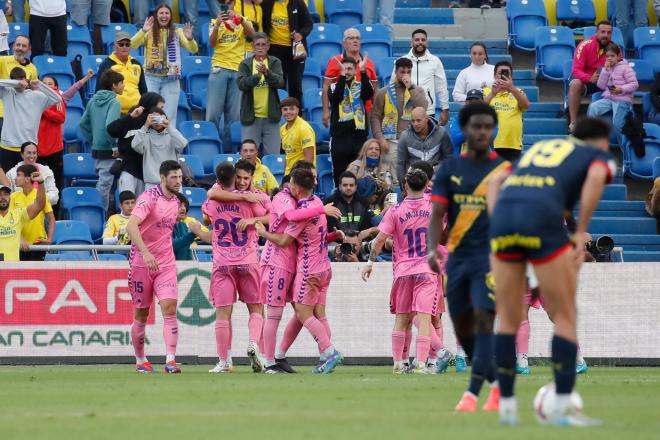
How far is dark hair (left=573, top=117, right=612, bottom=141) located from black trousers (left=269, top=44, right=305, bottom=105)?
13889 millimetres

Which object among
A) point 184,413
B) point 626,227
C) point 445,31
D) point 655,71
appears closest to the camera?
point 184,413

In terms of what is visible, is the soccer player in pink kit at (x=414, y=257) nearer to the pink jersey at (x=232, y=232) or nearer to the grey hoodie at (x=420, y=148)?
the pink jersey at (x=232, y=232)

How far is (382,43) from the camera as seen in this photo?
2384cm

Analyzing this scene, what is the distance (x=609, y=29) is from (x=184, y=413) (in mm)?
13899

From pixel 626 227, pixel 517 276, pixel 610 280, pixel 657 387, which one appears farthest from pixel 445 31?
pixel 517 276

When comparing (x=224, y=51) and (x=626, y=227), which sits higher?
(x=224, y=51)

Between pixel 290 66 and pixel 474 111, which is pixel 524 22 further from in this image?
pixel 474 111

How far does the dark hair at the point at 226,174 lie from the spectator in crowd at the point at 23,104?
18.5ft

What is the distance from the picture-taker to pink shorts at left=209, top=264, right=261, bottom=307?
1569 centimetres

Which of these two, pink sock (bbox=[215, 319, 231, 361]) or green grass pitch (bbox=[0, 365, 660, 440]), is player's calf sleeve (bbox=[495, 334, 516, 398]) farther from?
pink sock (bbox=[215, 319, 231, 361])

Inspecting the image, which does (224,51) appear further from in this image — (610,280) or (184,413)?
(184,413)

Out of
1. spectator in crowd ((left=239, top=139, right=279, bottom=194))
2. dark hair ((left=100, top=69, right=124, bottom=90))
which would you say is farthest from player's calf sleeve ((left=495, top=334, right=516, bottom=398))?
dark hair ((left=100, top=69, right=124, bottom=90))

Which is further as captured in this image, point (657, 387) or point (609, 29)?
point (609, 29)

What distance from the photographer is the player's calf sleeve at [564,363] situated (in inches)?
333
